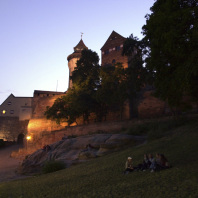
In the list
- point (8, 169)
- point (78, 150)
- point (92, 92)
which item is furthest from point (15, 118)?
point (78, 150)

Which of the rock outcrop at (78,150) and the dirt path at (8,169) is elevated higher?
the rock outcrop at (78,150)

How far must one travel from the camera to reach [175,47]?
964 centimetres

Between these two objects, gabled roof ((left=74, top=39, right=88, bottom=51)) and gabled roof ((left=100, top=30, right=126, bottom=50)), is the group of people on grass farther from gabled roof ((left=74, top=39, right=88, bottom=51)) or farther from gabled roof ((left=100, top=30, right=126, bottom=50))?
gabled roof ((left=74, top=39, right=88, bottom=51))

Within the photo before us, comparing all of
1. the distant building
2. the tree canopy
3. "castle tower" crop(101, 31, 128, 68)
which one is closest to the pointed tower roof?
"castle tower" crop(101, 31, 128, 68)

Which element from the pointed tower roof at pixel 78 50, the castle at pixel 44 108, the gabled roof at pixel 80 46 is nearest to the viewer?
the castle at pixel 44 108

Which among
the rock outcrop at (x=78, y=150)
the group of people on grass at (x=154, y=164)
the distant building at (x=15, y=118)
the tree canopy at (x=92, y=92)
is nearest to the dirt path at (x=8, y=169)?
the rock outcrop at (x=78, y=150)

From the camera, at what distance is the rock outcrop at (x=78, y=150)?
17.1 meters

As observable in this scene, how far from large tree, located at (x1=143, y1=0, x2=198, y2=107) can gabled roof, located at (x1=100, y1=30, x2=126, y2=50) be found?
36.6 metres

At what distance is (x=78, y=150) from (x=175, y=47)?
44.2ft

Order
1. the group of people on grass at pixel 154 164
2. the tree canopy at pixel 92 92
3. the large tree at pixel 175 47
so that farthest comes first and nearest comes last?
the tree canopy at pixel 92 92 < the large tree at pixel 175 47 < the group of people on grass at pixel 154 164

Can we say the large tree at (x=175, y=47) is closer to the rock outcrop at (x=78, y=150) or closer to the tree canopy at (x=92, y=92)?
the rock outcrop at (x=78, y=150)

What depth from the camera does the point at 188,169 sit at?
7.49 meters

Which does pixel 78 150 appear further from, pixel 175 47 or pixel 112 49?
pixel 112 49

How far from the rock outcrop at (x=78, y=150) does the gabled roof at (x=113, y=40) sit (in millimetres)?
31974
